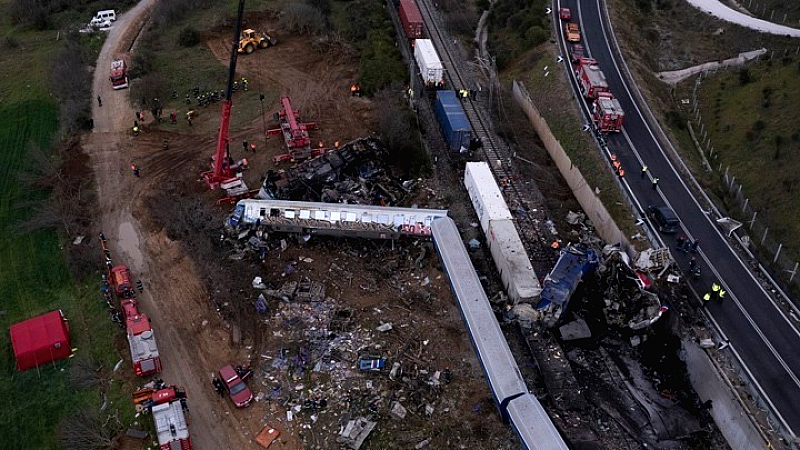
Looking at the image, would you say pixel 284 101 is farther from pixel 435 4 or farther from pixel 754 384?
pixel 754 384

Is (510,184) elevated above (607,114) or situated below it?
below

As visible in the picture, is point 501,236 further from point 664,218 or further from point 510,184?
point 664,218

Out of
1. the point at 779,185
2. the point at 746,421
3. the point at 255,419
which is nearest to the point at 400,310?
the point at 255,419

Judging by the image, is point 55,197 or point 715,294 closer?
point 715,294

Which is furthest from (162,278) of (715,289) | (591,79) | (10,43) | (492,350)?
(10,43)

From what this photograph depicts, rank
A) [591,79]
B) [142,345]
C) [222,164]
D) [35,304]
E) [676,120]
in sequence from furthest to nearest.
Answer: [676,120], [591,79], [222,164], [35,304], [142,345]

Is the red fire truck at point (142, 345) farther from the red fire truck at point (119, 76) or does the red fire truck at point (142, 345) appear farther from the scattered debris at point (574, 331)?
the red fire truck at point (119, 76)
